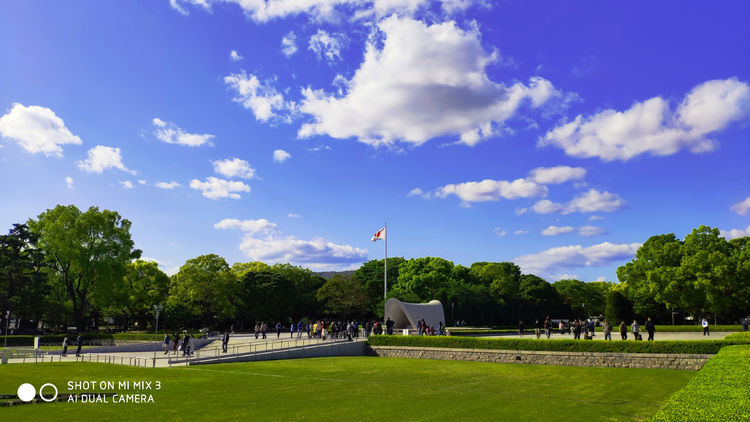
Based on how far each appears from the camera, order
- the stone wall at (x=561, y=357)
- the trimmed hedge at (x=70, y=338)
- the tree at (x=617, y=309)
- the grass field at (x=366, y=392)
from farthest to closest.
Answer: the tree at (x=617, y=309), the trimmed hedge at (x=70, y=338), the stone wall at (x=561, y=357), the grass field at (x=366, y=392)

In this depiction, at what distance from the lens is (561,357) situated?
26.2 meters

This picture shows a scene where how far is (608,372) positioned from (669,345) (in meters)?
3.84

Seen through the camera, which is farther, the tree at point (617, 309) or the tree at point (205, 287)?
the tree at point (617, 309)

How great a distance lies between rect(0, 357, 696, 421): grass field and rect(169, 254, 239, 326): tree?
112 ft

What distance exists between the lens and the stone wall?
23016 millimetres

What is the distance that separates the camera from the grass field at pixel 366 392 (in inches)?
494

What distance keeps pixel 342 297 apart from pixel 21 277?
36.9 metres

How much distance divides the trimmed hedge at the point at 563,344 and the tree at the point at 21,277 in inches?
1367

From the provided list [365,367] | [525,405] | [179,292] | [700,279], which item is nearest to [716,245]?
[700,279]

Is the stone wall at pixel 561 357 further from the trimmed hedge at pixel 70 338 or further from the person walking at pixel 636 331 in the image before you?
the trimmed hedge at pixel 70 338

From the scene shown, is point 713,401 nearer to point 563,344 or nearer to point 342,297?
point 563,344

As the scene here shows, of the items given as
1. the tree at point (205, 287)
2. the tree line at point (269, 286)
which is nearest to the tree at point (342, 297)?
the tree line at point (269, 286)

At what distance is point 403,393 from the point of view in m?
16.2

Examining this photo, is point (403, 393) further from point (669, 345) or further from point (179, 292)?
point (179, 292)
